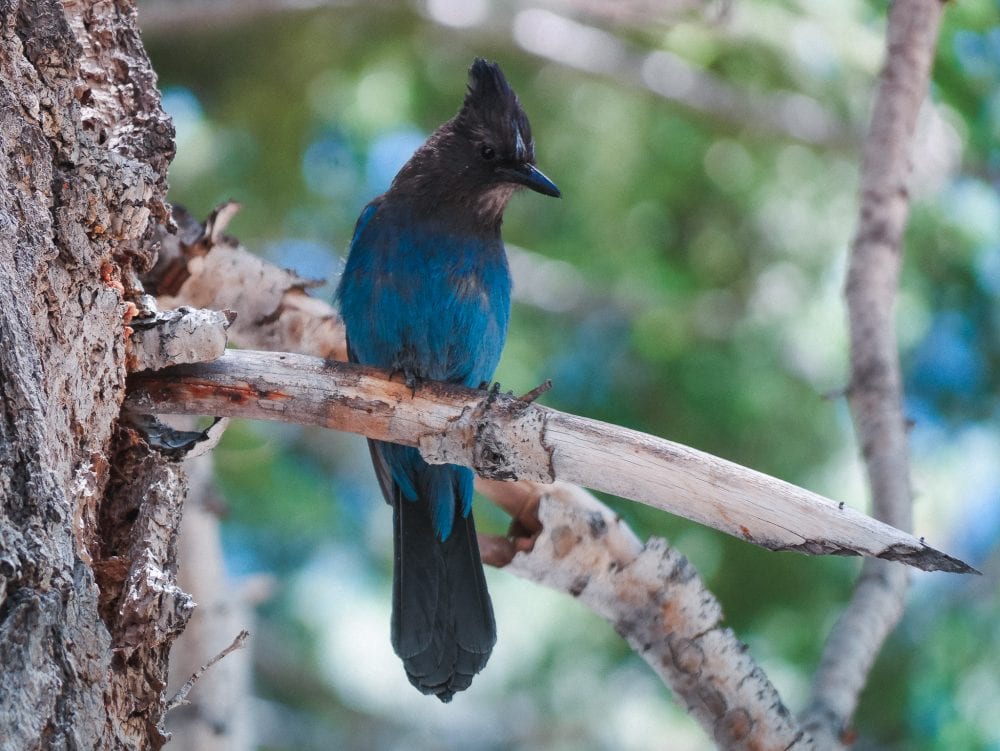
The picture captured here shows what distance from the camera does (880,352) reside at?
12.5 ft

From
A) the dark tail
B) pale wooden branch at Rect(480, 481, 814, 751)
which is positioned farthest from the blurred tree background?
pale wooden branch at Rect(480, 481, 814, 751)

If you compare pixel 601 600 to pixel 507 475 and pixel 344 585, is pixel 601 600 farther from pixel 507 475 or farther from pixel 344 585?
pixel 344 585

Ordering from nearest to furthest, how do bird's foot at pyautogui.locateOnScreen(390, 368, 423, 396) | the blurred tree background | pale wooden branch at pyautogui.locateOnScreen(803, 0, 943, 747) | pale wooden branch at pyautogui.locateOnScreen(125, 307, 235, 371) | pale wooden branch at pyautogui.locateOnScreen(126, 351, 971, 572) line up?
pale wooden branch at pyautogui.locateOnScreen(126, 351, 971, 572) → pale wooden branch at pyautogui.locateOnScreen(125, 307, 235, 371) → bird's foot at pyautogui.locateOnScreen(390, 368, 423, 396) → pale wooden branch at pyautogui.locateOnScreen(803, 0, 943, 747) → the blurred tree background

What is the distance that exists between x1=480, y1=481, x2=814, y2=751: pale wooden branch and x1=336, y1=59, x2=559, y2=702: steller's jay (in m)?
0.48

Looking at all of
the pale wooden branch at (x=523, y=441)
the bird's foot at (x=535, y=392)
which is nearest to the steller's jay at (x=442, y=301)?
the pale wooden branch at (x=523, y=441)

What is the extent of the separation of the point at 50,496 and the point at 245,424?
4012mm

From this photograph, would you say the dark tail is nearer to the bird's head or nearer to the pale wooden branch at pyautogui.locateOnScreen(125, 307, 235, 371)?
the bird's head

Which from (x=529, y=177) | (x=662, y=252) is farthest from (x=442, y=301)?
(x=662, y=252)

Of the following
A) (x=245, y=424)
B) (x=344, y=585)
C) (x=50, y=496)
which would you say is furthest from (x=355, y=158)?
(x=50, y=496)

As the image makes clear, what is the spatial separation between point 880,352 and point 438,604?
1646mm

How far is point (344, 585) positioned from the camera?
23.9 ft

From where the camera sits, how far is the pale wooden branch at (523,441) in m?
2.61

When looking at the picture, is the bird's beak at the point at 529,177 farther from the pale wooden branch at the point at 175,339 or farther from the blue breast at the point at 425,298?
the pale wooden branch at the point at 175,339

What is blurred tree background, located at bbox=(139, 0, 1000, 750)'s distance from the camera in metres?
5.87
